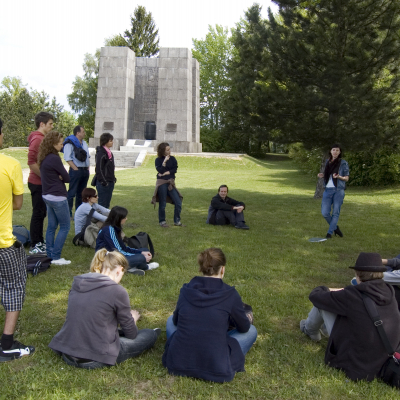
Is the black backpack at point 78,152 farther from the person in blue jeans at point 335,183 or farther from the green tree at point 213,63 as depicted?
the green tree at point 213,63

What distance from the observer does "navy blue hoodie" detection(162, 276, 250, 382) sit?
11.1 feet

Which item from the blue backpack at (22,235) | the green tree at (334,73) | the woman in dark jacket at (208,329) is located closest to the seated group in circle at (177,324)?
the woman in dark jacket at (208,329)

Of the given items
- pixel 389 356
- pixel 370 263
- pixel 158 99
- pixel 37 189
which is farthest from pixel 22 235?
pixel 158 99

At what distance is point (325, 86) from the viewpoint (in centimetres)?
1389

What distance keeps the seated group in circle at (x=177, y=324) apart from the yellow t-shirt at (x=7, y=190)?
2.13ft

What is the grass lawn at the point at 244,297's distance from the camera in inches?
132

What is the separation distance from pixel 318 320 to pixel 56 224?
12.8 ft

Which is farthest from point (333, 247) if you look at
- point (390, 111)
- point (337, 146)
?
point (390, 111)

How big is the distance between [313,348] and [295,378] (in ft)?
2.03

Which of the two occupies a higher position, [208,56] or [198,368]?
[208,56]

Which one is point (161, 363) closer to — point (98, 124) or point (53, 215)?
point (53, 215)

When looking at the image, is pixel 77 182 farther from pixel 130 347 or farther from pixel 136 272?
pixel 130 347

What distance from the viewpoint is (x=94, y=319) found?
3.50 meters

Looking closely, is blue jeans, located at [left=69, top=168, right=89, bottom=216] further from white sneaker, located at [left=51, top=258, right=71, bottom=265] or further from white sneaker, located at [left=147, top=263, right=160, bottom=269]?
white sneaker, located at [left=147, top=263, right=160, bottom=269]
